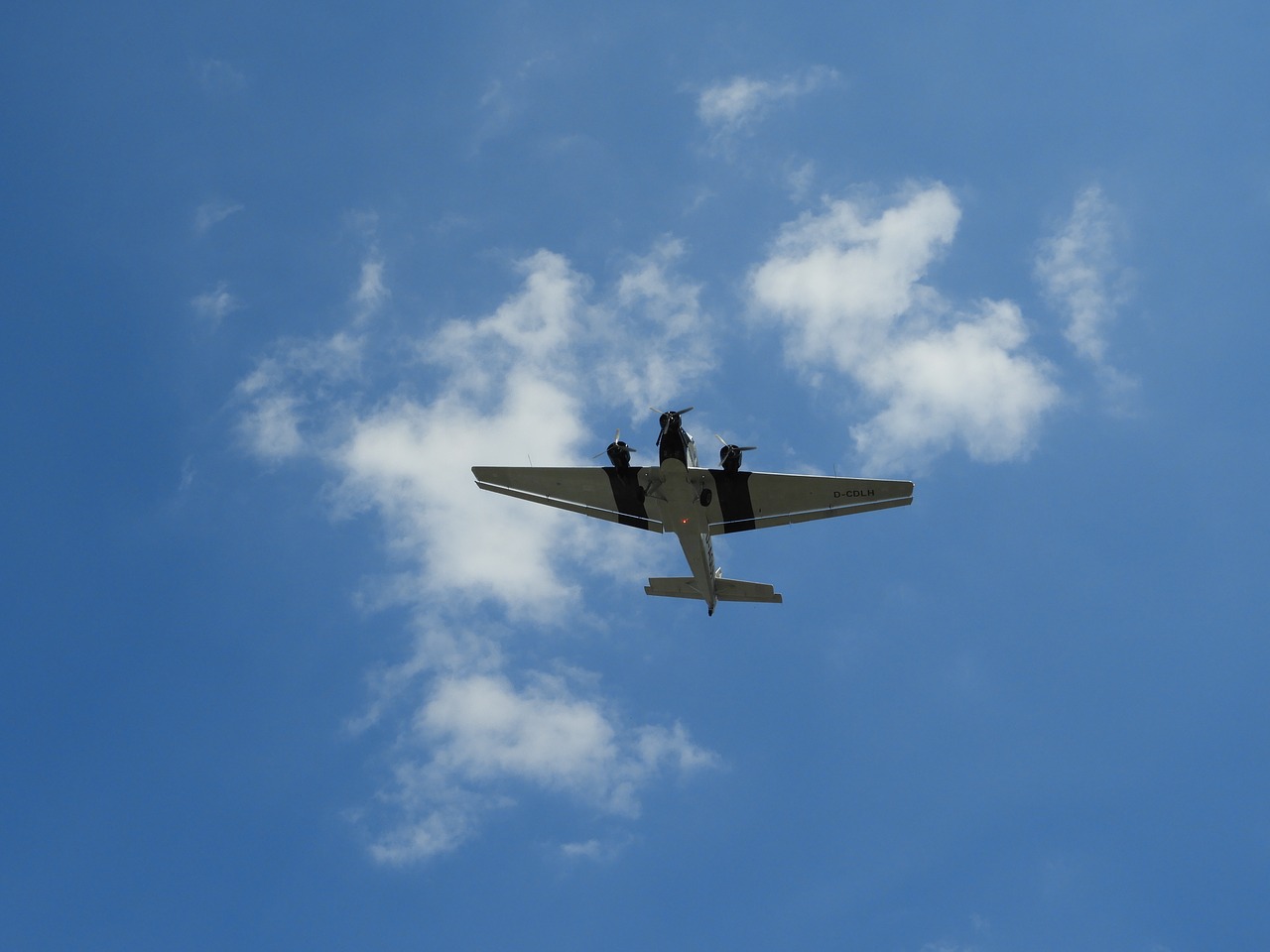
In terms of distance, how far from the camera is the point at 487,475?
5888cm

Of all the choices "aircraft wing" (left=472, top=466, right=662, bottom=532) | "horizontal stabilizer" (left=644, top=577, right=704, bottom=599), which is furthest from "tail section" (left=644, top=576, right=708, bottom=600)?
"aircraft wing" (left=472, top=466, right=662, bottom=532)

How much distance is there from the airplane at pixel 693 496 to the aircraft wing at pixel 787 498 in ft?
0.15

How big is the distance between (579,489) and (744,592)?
30.7 feet

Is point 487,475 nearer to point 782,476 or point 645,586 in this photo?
point 645,586

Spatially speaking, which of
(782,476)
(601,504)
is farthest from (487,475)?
(782,476)

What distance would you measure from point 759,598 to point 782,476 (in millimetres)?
6647

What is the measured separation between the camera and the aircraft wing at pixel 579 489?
5662 cm

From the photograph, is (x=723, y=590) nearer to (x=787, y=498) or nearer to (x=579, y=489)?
(x=787, y=498)

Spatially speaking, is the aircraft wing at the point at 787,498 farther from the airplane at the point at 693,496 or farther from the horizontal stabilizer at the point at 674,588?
the horizontal stabilizer at the point at 674,588

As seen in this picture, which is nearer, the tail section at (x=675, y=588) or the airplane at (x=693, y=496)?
the airplane at (x=693, y=496)

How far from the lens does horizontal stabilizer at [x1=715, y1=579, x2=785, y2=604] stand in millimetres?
58194

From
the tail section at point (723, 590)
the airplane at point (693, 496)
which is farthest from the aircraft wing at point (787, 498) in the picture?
the tail section at point (723, 590)

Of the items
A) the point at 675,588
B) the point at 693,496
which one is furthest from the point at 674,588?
the point at 693,496

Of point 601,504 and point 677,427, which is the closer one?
point 677,427
